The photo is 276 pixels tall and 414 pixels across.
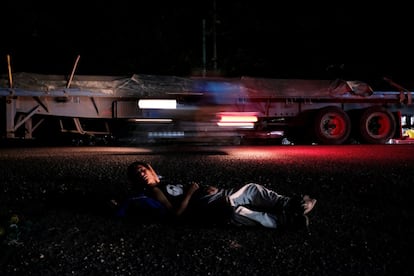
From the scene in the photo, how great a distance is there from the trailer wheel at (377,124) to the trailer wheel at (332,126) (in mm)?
546

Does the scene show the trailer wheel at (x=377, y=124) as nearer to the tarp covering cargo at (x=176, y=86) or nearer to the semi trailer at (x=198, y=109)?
the semi trailer at (x=198, y=109)

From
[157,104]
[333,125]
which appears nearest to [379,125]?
[333,125]

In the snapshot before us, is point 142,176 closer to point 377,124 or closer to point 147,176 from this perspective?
point 147,176

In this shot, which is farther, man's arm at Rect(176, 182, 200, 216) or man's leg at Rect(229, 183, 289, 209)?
man's leg at Rect(229, 183, 289, 209)

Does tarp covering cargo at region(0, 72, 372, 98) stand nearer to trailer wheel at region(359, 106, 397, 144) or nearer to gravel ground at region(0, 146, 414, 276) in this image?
trailer wheel at region(359, 106, 397, 144)

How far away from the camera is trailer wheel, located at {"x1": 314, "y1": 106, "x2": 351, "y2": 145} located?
1417 cm

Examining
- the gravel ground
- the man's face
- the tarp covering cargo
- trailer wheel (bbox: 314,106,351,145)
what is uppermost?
the tarp covering cargo

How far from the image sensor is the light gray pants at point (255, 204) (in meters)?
4.25

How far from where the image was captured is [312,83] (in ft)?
47.8

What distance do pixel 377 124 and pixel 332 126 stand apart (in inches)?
62.1

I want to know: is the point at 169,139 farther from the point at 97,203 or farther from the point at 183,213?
the point at 183,213

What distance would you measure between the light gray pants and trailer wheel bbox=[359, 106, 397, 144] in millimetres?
10787

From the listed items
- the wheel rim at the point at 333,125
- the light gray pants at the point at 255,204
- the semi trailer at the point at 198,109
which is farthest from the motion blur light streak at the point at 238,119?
the light gray pants at the point at 255,204

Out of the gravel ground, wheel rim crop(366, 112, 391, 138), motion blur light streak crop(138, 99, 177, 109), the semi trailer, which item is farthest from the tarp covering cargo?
the gravel ground
